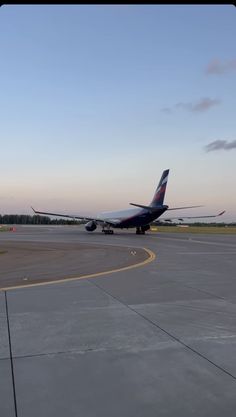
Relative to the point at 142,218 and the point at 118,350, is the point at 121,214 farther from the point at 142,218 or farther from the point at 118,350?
the point at 118,350

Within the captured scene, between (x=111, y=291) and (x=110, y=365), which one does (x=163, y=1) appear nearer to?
(x=110, y=365)

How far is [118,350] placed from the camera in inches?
189

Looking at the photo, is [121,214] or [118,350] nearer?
[118,350]

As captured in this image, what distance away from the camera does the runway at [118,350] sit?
3498mm

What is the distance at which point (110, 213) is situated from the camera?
1884 inches

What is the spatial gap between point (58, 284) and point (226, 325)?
4.54 meters

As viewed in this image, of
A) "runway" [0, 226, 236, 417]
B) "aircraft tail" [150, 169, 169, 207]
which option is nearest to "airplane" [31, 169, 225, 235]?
"aircraft tail" [150, 169, 169, 207]

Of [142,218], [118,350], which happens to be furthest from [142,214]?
[118,350]

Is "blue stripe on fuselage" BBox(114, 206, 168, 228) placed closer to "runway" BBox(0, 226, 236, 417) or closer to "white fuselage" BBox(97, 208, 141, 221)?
"white fuselage" BBox(97, 208, 141, 221)

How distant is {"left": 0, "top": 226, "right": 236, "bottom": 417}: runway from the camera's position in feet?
11.5

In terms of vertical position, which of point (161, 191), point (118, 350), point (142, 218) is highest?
point (161, 191)

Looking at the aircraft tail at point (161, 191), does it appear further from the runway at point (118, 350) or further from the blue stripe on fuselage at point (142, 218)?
the runway at point (118, 350)

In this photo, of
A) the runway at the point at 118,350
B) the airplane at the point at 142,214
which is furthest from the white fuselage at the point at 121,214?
the runway at the point at 118,350

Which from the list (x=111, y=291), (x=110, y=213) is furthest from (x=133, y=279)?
(x=110, y=213)
